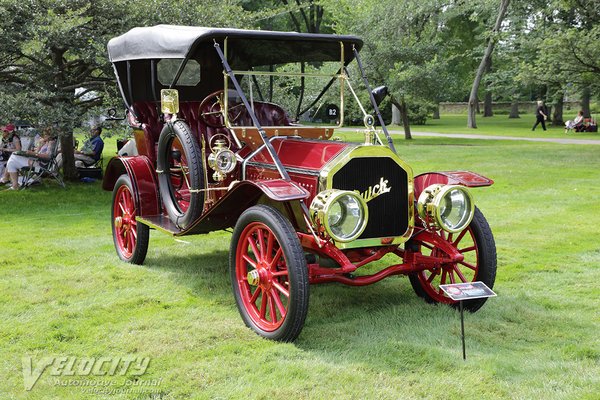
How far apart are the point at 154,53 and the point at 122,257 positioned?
2073 mm

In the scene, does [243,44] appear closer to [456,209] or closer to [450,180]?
[450,180]

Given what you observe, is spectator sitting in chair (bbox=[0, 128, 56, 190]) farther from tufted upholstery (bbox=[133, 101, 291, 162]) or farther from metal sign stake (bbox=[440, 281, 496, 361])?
Answer: metal sign stake (bbox=[440, 281, 496, 361])

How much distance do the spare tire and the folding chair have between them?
224 inches

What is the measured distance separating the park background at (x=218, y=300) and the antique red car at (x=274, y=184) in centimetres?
33

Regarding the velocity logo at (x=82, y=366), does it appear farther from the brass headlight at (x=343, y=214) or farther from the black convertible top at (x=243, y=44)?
the black convertible top at (x=243, y=44)

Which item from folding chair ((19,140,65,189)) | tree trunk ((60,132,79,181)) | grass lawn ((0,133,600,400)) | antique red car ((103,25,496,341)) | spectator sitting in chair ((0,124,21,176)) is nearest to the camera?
grass lawn ((0,133,600,400))

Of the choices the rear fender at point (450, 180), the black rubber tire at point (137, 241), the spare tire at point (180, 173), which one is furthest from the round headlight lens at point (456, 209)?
the black rubber tire at point (137, 241)

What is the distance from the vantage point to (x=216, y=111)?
6.00m

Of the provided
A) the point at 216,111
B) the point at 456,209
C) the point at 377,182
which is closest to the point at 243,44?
the point at 216,111

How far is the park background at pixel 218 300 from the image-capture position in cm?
389

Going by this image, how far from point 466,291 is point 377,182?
40.7 inches

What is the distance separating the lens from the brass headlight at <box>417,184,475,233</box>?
186 inches

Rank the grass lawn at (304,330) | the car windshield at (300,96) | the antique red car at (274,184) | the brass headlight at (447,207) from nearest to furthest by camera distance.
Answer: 1. the grass lawn at (304,330)
2. the antique red car at (274,184)
3. the brass headlight at (447,207)
4. the car windshield at (300,96)

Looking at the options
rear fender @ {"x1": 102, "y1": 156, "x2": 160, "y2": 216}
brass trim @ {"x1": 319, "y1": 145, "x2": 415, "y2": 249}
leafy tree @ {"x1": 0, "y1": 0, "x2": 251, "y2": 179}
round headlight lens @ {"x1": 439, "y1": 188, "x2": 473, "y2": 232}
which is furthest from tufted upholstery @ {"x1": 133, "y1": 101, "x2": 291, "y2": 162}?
leafy tree @ {"x1": 0, "y1": 0, "x2": 251, "y2": 179}
